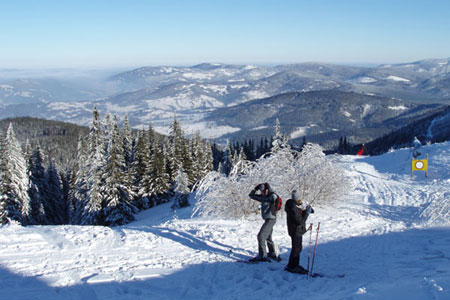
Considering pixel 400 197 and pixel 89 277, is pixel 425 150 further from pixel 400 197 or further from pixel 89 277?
pixel 89 277

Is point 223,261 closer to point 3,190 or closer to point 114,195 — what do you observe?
point 114,195

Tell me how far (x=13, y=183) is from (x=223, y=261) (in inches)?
937

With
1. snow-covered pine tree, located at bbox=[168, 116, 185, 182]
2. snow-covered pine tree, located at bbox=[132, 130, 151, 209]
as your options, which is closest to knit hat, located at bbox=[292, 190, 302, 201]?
snow-covered pine tree, located at bbox=[132, 130, 151, 209]

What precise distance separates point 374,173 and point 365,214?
14861mm

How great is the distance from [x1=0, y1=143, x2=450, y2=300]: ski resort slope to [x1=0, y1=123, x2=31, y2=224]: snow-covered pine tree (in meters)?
17.2

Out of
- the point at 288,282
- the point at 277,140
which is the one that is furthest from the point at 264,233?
the point at 277,140

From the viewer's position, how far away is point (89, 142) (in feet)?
99.0

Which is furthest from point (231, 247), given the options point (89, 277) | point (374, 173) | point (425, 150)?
point (425, 150)

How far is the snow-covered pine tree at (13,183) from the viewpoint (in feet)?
86.0

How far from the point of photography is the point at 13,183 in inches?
1045

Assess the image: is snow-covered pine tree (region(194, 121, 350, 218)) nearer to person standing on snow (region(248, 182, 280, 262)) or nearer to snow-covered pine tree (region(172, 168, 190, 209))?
person standing on snow (region(248, 182, 280, 262))

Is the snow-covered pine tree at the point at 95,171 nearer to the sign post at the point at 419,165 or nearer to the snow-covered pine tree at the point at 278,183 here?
the snow-covered pine tree at the point at 278,183

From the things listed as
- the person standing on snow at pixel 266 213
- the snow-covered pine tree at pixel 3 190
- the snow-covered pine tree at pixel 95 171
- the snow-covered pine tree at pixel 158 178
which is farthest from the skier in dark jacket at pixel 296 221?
the snow-covered pine tree at pixel 158 178

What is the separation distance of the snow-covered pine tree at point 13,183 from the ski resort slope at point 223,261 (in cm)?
1718
